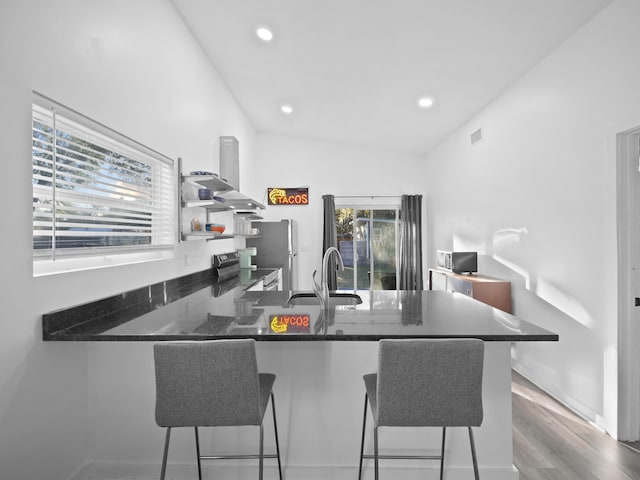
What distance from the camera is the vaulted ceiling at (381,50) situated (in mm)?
2695

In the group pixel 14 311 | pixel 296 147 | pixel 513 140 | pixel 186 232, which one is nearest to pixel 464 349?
pixel 14 311

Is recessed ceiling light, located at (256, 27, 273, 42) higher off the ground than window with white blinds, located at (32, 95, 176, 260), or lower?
higher

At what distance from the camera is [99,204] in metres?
2.03

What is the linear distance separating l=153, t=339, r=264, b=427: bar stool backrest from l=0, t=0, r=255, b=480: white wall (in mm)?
582

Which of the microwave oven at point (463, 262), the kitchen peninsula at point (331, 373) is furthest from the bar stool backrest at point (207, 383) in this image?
the microwave oven at point (463, 262)

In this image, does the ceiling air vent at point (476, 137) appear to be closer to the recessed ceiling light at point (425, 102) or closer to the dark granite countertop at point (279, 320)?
the recessed ceiling light at point (425, 102)

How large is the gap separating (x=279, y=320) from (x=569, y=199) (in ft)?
8.20

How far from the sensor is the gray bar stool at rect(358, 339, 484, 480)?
134cm

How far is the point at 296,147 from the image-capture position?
6.48 metres

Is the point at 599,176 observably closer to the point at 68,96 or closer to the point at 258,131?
the point at 68,96

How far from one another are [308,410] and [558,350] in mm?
2272

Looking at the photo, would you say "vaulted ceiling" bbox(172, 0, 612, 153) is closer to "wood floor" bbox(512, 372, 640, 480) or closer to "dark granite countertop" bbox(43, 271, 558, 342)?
"dark granite countertop" bbox(43, 271, 558, 342)

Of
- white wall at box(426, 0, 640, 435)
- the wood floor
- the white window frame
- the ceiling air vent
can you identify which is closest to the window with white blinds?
the white window frame

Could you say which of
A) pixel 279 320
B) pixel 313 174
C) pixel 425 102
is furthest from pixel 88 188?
pixel 313 174
